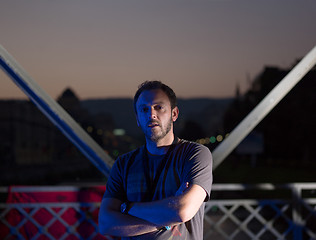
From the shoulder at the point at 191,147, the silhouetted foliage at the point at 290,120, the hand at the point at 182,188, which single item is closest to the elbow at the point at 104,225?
the hand at the point at 182,188

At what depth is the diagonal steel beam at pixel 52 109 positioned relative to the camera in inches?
121

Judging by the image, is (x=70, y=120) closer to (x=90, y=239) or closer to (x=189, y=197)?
(x=90, y=239)

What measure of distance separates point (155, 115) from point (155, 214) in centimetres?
49

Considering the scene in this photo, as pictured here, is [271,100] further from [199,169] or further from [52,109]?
[52,109]

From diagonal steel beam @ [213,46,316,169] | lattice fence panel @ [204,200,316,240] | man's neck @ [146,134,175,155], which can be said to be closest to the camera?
man's neck @ [146,134,175,155]

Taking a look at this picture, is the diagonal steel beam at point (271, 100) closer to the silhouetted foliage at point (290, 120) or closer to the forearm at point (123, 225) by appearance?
the forearm at point (123, 225)

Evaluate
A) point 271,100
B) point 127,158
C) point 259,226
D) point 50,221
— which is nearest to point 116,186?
point 127,158

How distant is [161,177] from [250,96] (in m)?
41.1

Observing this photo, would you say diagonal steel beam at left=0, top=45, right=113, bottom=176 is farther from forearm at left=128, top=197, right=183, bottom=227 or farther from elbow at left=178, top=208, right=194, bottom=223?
elbow at left=178, top=208, right=194, bottom=223

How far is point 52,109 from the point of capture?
3.10 meters

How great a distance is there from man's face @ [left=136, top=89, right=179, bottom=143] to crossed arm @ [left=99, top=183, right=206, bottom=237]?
0.29 m

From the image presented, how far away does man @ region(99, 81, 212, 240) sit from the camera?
1.72 m

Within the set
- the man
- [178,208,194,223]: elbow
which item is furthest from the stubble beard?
[178,208,194,223]: elbow

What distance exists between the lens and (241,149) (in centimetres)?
4494
